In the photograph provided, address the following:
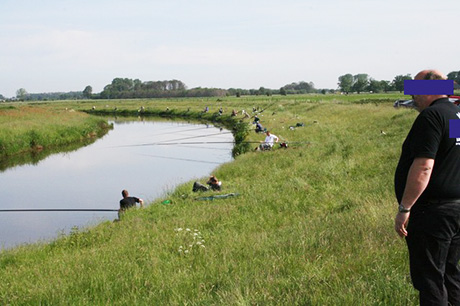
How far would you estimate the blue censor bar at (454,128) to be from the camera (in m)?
2.91

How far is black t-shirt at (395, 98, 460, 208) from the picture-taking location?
2893mm

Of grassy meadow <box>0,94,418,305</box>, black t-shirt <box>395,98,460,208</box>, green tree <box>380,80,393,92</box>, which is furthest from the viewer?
green tree <box>380,80,393,92</box>

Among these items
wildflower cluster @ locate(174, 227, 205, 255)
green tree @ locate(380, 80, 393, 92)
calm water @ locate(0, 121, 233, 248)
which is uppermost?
green tree @ locate(380, 80, 393, 92)

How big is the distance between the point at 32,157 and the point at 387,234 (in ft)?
80.3

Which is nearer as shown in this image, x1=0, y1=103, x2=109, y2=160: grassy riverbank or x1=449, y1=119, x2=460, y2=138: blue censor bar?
x1=449, y1=119, x2=460, y2=138: blue censor bar

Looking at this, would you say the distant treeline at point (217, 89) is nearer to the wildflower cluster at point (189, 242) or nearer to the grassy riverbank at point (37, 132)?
the grassy riverbank at point (37, 132)

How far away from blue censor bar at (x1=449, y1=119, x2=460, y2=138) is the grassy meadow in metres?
1.40

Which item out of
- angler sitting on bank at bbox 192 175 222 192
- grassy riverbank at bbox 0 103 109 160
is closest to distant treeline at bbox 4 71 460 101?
grassy riverbank at bbox 0 103 109 160

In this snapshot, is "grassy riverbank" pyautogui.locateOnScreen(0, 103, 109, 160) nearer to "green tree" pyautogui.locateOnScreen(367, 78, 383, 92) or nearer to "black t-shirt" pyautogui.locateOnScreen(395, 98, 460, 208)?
"black t-shirt" pyautogui.locateOnScreen(395, 98, 460, 208)

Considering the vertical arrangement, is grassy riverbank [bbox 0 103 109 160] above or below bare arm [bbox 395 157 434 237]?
below

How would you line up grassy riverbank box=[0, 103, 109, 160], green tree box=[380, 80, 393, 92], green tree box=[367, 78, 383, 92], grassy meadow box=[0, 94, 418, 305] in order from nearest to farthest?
grassy meadow box=[0, 94, 418, 305]
grassy riverbank box=[0, 103, 109, 160]
green tree box=[380, 80, 393, 92]
green tree box=[367, 78, 383, 92]

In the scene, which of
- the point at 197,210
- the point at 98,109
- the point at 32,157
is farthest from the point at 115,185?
the point at 98,109

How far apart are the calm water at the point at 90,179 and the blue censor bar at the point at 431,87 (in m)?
8.81

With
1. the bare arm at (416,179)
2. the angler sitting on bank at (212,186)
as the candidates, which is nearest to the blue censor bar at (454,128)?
the bare arm at (416,179)
